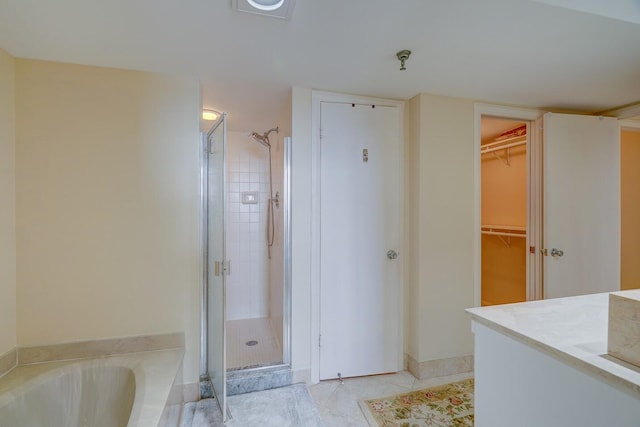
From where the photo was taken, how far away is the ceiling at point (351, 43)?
1297mm

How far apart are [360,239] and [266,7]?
5.28ft

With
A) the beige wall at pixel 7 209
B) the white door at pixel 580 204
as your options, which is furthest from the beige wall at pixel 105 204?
the white door at pixel 580 204

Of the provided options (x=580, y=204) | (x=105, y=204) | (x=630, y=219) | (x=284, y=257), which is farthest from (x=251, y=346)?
(x=630, y=219)

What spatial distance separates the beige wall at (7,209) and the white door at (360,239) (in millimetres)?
1874

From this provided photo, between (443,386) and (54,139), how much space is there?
310cm

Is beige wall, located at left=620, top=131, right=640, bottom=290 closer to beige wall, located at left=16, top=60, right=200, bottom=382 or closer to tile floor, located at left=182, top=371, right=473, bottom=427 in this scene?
tile floor, located at left=182, top=371, right=473, bottom=427

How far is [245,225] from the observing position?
11.4 ft

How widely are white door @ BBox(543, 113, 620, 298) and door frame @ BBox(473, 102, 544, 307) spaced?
0.26ft

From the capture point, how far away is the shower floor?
239 cm

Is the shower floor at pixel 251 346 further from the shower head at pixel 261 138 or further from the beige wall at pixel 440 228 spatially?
the shower head at pixel 261 138

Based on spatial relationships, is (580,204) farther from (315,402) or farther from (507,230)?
(315,402)

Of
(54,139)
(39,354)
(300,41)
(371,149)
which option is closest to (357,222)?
(371,149)

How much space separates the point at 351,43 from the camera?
1.56 m

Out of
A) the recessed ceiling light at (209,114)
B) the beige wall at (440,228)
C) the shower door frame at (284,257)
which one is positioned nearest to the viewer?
the shower door frame at (284,257)
